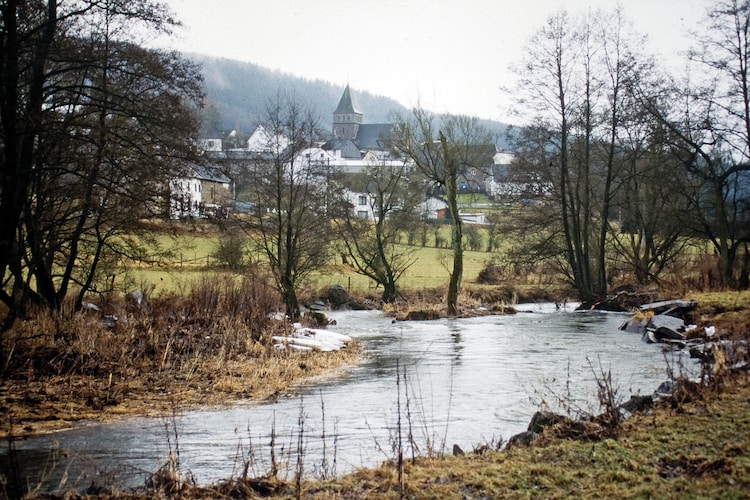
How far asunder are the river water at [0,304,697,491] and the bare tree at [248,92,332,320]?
13.4 meters

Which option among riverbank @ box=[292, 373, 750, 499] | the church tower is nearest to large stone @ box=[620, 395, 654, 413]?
riverbank @ box=[292, 373, 750, 499]

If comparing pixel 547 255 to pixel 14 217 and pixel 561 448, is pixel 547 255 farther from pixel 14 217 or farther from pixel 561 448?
pixel 561 448

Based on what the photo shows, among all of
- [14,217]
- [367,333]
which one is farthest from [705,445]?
[367,333]

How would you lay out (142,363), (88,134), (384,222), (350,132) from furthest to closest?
(350,132) < (384,222) < (88,134) < (142,363)

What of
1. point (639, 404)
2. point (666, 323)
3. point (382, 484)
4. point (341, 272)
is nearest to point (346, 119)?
point (341, 272)

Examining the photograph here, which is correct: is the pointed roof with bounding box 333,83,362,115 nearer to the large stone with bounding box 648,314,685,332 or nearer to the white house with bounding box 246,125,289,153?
the white house with bounding box 246,125,289,153

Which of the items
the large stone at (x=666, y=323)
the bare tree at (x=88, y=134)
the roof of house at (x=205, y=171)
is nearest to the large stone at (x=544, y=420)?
the bare tree at (x=88, y=134)

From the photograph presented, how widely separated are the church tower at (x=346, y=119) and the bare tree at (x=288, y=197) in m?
162

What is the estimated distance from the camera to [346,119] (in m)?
197

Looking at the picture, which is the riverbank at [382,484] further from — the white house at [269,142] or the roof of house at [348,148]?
the roof of house at [348,148]

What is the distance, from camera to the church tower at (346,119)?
19512cm

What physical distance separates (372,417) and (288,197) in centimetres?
2317

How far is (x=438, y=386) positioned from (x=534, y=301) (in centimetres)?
A: 2826

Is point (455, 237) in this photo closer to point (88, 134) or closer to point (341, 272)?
point (341, 272)
